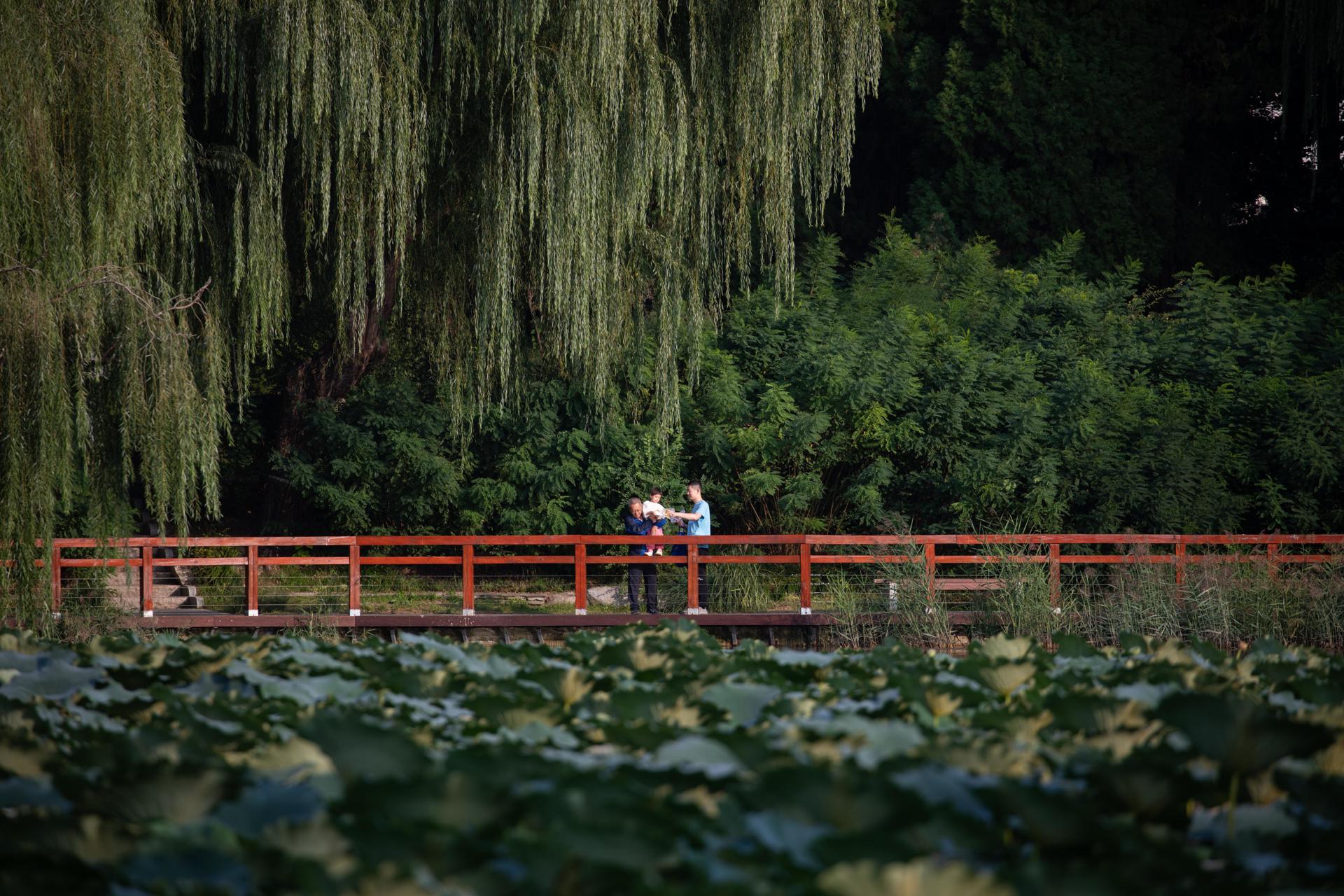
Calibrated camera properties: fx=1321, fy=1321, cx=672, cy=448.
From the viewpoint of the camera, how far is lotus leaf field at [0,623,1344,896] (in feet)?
3.95

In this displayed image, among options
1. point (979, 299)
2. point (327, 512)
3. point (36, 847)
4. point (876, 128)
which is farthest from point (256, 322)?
point (876, 128)

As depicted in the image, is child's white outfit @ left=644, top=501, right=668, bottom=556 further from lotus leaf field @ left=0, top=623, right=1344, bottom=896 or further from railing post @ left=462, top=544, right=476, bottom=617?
lotus leaf field @ left=0, top=623, right=1344, bottom=896

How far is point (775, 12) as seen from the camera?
946cm

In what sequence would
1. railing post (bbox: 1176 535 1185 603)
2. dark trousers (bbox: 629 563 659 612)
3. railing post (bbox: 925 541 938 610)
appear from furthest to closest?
dark trousers (bbox: 629 563 659 612) → railing post (bbox: 925 541 938 610) → railing post (bbox: 1176 535 1185 603)

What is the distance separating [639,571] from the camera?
11102mm

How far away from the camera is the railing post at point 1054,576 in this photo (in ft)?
30.1

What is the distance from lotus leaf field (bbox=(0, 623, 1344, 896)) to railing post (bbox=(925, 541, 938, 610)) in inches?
268

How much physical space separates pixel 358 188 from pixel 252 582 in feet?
11.9

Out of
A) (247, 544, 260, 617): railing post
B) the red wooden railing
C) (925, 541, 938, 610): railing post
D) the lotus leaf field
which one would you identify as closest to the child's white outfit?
the red wooden railing

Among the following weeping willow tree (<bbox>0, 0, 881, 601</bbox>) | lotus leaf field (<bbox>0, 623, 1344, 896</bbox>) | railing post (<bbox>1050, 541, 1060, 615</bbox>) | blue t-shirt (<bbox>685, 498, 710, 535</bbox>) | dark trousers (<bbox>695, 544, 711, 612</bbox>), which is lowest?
dark trousers (<bbox>695, 544, 711, 612</bbox>)

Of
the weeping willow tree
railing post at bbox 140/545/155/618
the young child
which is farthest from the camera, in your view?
the young child

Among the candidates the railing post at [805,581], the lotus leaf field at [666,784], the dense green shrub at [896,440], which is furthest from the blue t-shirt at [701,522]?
the lotus leaf field at [666,784]

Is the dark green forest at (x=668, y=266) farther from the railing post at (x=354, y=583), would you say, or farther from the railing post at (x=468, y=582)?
the railing post at (x=354, y=583)

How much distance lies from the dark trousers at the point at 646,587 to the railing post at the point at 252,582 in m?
2.99
